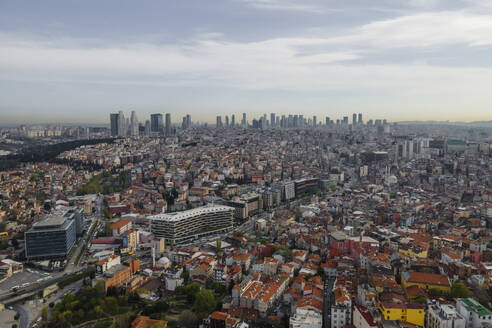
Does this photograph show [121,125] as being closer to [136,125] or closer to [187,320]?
[136,125]

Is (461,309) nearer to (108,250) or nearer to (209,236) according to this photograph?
(209,236)

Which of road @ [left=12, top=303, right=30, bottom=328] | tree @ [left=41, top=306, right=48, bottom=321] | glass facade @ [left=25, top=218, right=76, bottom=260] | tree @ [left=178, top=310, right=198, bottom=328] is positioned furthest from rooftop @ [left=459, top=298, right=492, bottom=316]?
glass facade @ [left=25, top=218, right=76, bottom=260]

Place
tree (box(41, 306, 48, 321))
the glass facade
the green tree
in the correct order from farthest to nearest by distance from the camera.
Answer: the glass facade < the green tree < tree (box(41, 306, 48, 321))

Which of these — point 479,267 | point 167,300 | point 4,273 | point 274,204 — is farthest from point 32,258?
point 479,267

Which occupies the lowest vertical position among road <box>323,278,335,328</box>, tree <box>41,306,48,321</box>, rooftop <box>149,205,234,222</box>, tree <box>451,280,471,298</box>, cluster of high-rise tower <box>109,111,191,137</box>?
tree <box>41,306,48,321</box>

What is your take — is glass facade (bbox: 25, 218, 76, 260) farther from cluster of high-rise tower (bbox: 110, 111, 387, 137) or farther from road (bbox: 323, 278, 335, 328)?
cluster of high-rise tower (bbox: 110, 111, 387, 137)

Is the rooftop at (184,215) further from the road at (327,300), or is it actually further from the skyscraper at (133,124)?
the skyscraper at (133,124)
